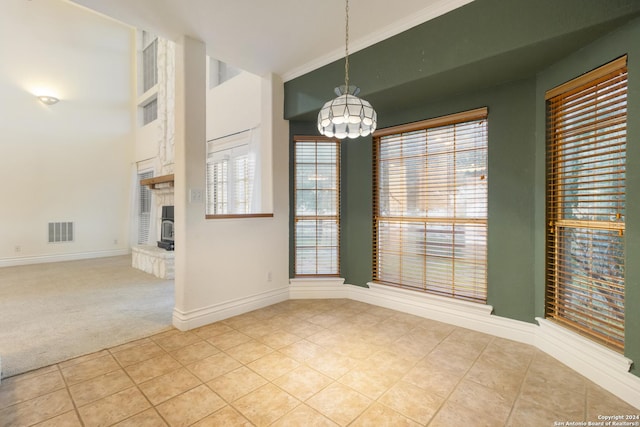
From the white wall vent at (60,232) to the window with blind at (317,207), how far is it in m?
5.71

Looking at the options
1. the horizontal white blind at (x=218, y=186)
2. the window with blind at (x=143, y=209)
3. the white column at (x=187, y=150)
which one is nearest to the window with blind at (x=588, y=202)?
the white column at (x=187, y=150)

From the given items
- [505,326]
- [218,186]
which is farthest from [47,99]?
[505,326]

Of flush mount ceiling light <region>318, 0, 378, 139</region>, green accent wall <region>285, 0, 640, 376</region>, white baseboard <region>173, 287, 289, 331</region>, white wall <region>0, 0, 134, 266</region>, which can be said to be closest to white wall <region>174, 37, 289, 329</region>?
white baseboard <region>173, 287, 289, 331</region>

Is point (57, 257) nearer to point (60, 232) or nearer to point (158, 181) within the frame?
point (60, 232)

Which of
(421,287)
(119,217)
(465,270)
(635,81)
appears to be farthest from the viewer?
(119,217)

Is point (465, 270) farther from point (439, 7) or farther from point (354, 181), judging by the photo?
point (439, 7)

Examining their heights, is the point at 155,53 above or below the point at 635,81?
above

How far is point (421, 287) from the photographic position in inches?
130

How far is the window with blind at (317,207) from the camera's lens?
12.8ft

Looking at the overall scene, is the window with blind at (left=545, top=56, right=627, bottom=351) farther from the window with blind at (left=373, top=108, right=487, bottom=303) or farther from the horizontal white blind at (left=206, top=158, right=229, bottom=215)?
the horizontal white blind at (left=206, top=158, right=229, bottom=215)

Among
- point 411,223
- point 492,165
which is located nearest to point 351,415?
point 411,223

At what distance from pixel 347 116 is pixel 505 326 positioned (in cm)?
241

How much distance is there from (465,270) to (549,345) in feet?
2.84

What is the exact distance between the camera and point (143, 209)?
7504 mm
